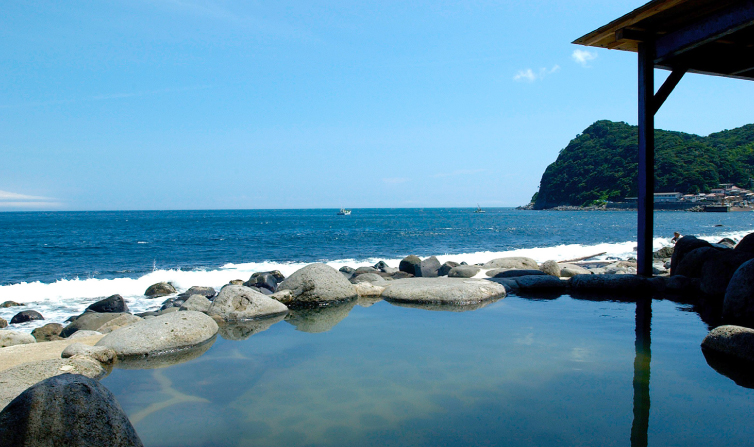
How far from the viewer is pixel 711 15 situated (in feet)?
23.6

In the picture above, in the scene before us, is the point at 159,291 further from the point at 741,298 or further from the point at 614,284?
the point at 741,298

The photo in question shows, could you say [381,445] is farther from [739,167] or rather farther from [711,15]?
[739,167]

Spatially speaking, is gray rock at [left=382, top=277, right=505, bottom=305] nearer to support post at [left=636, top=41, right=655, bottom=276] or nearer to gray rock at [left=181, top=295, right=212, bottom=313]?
support post at [left=636, top=41, right=655, bottom=276]

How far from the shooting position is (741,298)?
611 centimetres

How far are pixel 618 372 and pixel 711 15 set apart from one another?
6.15 m

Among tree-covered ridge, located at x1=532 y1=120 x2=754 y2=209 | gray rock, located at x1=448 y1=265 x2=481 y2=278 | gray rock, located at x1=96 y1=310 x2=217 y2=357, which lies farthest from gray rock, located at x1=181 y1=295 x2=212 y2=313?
tree-covered ridge, located at x1=532 y1=120 x2=754 y2=209

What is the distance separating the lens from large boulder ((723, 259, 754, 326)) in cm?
598

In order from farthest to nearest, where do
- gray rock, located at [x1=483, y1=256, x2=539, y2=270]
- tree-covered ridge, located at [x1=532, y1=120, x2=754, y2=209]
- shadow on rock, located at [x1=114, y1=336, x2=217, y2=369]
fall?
tree-covered ridge, located at [x1=532, y1=120, x2=754, y2=209] < gray rock, located at [x1=483, y1=256, x2=539, y2=270] < shadow on rock, located at [x1=114, y1=336, x2=217, y2=369]

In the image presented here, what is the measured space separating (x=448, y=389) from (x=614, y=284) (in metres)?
6.09

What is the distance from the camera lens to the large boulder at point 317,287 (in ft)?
28.2

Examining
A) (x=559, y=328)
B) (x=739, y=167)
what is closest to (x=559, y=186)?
(x=739, y=167)

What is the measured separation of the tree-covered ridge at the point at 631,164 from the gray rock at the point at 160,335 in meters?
106

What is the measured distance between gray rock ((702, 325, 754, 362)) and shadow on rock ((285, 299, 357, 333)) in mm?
4801

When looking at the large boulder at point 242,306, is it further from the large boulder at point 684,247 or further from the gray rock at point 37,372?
the large boulder at point 684,247
